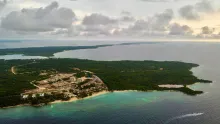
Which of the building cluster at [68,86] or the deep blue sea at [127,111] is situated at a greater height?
the building cluster at [68,86]

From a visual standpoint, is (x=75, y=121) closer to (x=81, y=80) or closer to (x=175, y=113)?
(x=175, y=113)

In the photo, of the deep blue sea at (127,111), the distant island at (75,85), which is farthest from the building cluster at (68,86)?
the deep blue sea at (127,111)

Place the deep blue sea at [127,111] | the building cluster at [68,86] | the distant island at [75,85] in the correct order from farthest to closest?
1. the building cluster at [68,86]
2. the distant island at [75,85]
3. the deep blue sea at [127,111]

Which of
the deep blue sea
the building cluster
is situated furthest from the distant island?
the deep blue sea

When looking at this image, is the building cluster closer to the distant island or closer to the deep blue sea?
the distant island

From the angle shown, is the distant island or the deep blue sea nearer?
the deep blue sea

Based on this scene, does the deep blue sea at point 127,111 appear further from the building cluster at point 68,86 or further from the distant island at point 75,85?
the building cluster at point 68,86

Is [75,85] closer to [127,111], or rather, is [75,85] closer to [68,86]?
[68,86]

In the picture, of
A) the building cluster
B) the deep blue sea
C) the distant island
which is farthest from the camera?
the building cluster

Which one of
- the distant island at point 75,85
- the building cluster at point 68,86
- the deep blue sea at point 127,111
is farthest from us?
the building cluster at point 68,86

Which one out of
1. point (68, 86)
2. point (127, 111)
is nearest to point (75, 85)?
point (68, 86)

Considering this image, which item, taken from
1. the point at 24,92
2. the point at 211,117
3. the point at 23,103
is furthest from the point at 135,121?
the point at 24,92
